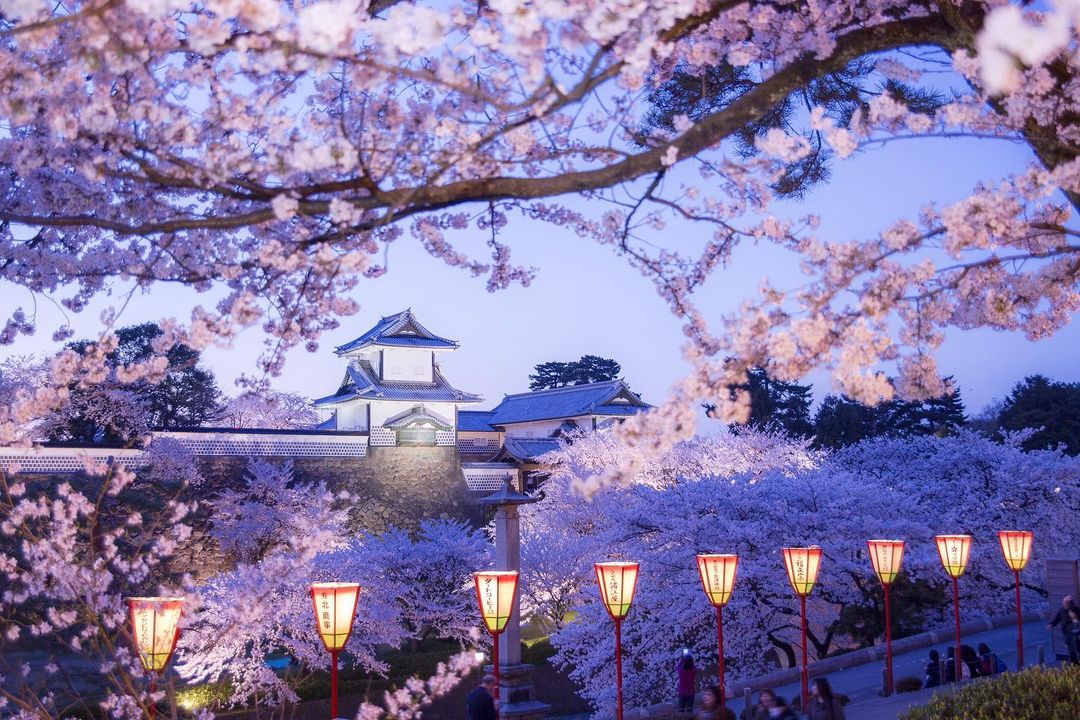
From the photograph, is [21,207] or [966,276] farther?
[21,207]

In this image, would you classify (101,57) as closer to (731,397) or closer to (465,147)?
(465,147)

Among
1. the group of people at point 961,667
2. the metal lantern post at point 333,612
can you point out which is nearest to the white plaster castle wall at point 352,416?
the group of people at point 961,667

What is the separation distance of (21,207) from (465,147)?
8.47 feet

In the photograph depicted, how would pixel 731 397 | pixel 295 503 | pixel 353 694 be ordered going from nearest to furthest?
pixel 731 397 → pixel 353 694 → pixel 295 503

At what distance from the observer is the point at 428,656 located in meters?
18.2

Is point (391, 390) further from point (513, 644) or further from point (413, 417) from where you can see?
point (513, 644)

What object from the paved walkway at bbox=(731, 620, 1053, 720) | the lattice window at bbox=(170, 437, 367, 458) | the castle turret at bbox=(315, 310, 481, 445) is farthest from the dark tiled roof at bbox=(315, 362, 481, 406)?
the paved walkway at bbox=(731, 620, 1053, 720)

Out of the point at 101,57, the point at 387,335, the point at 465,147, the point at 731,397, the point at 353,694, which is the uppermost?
the point at 387,335

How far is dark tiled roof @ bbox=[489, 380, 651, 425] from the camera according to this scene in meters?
33.0

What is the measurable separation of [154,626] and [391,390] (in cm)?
2071

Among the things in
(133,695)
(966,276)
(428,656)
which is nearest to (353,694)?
(428,656)

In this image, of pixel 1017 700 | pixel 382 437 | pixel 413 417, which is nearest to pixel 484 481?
pixel 413 417

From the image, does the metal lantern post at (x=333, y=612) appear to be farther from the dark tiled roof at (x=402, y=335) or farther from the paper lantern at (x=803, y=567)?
the dark tiled roof at (x=402, y=335)

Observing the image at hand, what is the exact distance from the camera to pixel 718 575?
29.7ft
